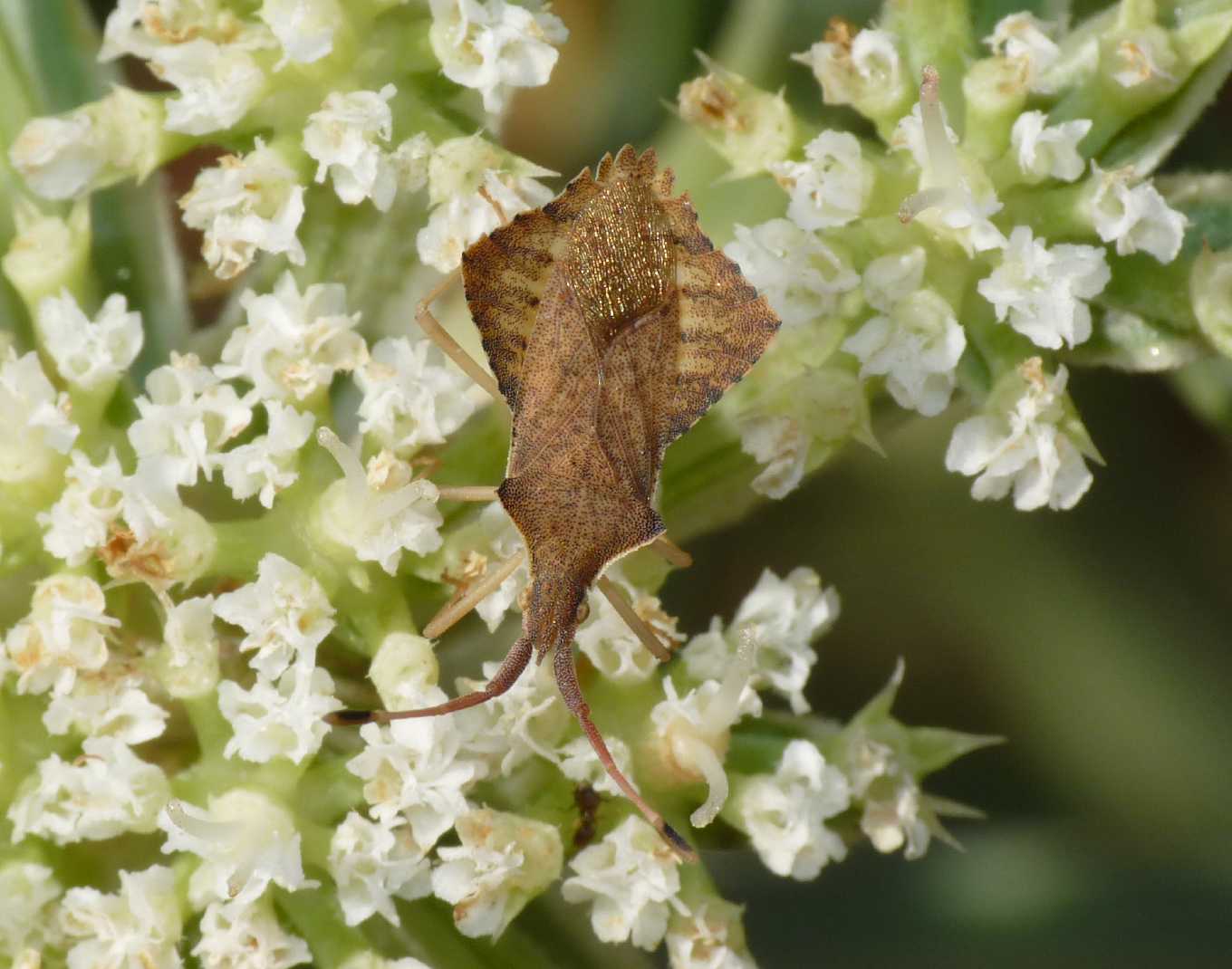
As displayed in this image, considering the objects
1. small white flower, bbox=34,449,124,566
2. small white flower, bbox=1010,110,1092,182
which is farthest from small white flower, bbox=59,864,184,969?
small white flower, bbox=1010,110,1092,182

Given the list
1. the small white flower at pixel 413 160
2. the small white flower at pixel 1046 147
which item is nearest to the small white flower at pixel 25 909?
the small white flower at pixel 413 160

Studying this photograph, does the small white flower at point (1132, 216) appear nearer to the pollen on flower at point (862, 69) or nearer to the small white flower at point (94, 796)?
the pollen on flower at point (862, 69)

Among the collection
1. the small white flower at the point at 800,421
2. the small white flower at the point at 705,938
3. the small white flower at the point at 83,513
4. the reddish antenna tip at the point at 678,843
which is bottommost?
the small white flower at the point at 705,938

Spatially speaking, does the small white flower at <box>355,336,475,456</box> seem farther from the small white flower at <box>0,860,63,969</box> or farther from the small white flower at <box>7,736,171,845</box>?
the small white flower at <box>0,860,63,969</box>

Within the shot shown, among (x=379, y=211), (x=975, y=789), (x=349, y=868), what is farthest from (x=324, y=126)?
(x=975, y=789)

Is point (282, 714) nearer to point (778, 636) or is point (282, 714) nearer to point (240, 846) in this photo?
point (240, 846)

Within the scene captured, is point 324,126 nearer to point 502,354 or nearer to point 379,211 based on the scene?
point 379,211
